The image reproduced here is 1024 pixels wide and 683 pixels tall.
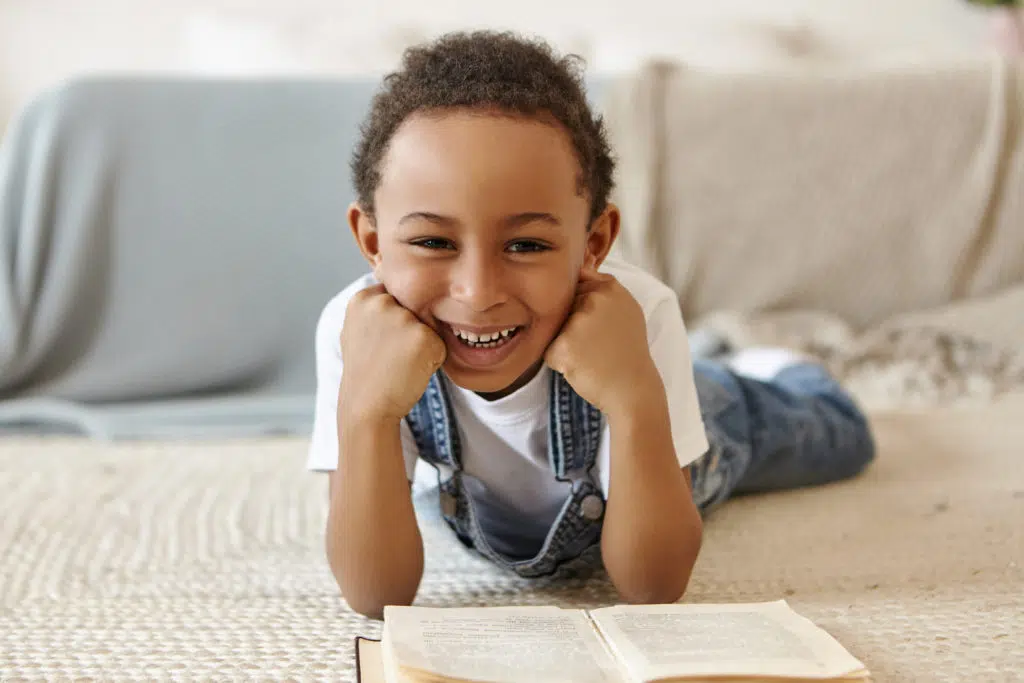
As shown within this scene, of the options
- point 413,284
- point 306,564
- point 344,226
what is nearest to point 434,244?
point 413,284

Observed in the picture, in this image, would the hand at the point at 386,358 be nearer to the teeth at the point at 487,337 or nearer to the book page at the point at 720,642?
the teeth at the point at 487,337

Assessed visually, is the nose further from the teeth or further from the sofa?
the sofa

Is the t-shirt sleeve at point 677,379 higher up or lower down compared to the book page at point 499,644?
higher up

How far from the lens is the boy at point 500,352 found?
677mm

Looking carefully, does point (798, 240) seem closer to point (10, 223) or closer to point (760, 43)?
point (760, 43)

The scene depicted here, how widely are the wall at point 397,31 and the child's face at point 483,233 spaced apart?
→ 1.36 m

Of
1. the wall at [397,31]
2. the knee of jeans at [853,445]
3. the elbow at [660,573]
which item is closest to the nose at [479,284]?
the elbow at [660,573]

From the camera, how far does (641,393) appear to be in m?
0.72

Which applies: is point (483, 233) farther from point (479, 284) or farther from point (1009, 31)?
point (1009, 31)

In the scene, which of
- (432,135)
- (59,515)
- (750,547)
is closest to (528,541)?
(750,547)

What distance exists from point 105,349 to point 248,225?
276 mm

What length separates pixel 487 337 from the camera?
2.34 ft

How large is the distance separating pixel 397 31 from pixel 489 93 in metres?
1.50

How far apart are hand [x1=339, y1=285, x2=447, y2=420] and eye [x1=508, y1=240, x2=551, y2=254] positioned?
8 centimetres
